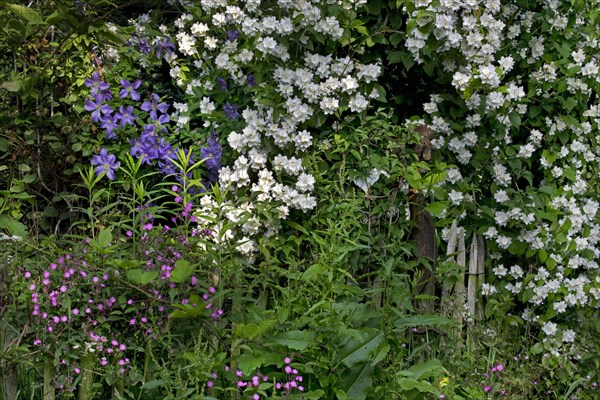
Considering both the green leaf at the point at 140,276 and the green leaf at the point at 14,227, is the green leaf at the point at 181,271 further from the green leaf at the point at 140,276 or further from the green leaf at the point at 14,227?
the green leaf at the point at 14,227

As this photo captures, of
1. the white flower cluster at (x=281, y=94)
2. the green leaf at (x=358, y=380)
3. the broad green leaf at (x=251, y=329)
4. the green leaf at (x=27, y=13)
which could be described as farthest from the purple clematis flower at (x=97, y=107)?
the green leaf at (x=358, y=380)

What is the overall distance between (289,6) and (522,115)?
1.64m

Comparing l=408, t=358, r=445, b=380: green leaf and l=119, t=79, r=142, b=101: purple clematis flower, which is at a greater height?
l=119, t=79, r=142, b=101: purple clematis flower

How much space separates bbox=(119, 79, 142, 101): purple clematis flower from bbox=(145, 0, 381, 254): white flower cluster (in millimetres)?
669

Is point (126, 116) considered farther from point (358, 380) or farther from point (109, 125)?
point (358, 380)

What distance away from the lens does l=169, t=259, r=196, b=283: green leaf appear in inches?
142

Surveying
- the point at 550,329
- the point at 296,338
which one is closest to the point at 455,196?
the point at 550,329

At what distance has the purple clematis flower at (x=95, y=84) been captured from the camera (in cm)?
521

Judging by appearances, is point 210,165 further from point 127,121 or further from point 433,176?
point 433,176

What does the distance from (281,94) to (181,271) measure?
1355 mm

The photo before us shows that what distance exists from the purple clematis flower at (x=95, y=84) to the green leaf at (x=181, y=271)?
6.42ft

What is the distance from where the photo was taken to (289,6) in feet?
14.9

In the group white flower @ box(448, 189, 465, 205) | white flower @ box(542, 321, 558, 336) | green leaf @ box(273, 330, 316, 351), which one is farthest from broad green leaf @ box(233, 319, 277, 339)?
white flower @ box(542, 321, 558, 336)

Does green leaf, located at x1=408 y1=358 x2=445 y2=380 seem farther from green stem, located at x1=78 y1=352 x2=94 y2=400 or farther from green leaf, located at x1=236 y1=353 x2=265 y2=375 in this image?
green stem, located at x1=78 y1=352 x2=94 y2=400
